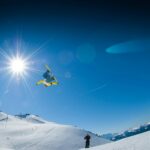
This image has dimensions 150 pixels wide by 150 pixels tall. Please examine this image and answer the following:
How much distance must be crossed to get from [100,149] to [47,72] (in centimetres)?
1379

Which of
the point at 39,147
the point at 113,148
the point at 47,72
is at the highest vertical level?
the point at 47,72

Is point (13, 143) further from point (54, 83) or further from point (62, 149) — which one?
point (54, 83)

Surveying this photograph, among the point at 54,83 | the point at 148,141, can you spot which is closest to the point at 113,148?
the point at 148,141

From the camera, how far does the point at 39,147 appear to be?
41531 mm

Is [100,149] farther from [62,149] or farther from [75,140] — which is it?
[75,140]

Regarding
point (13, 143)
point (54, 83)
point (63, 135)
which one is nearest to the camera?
point (54, 83)

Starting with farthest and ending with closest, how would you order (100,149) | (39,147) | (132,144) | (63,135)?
(63,135)
(39,147)
(100,149)
(132,144)

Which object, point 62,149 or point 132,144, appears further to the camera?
point 62,149

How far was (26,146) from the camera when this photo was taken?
143 ft

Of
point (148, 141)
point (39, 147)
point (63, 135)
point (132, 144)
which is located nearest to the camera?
point (148, 141)

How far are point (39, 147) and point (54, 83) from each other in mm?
19086

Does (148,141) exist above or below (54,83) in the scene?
below

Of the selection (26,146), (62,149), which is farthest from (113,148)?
(26,146)

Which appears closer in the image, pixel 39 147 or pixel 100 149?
pixel 100 149
